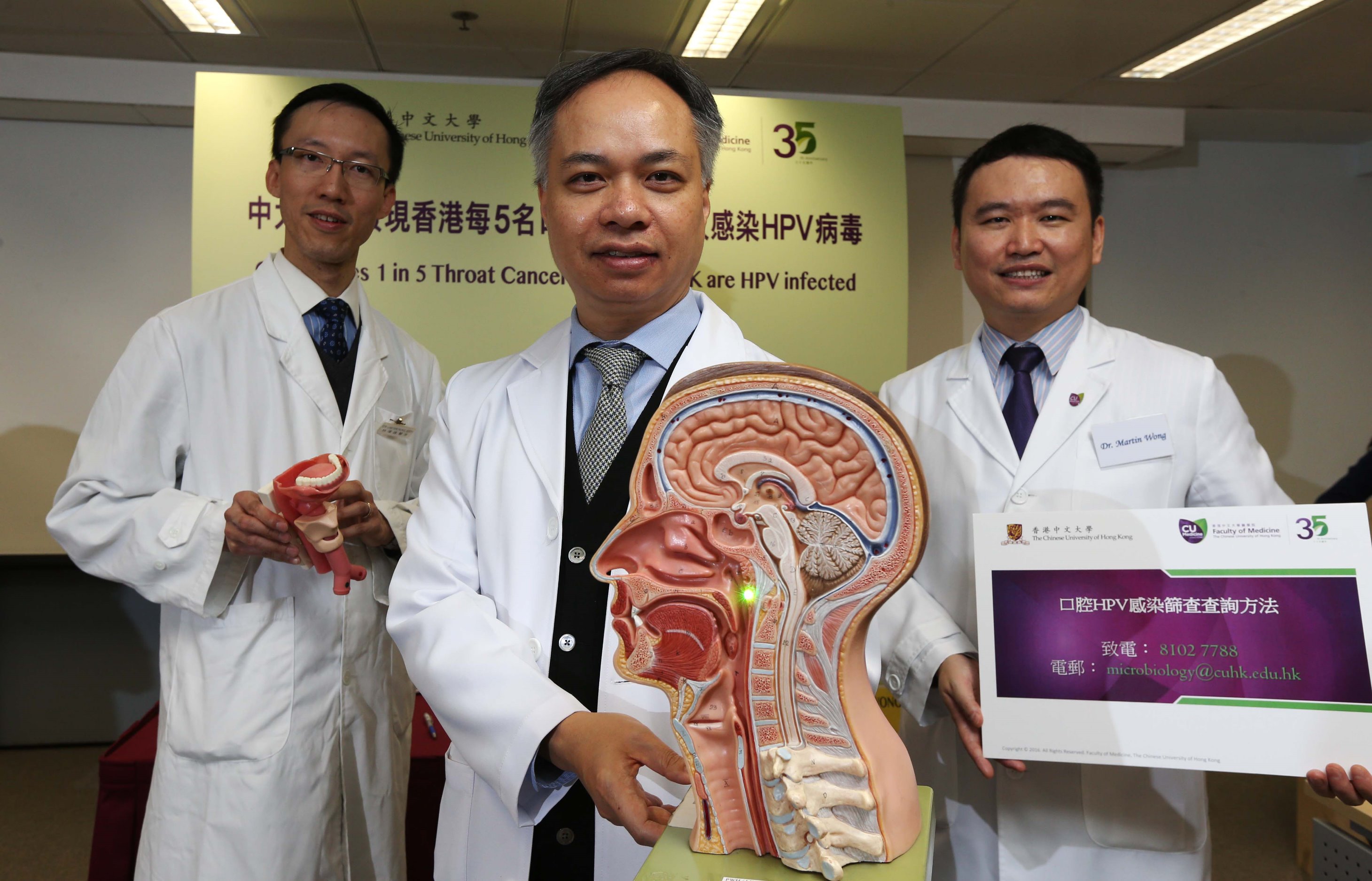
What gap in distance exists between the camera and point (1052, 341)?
1.60 meters

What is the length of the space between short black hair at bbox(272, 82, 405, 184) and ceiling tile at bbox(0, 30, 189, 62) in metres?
2.74

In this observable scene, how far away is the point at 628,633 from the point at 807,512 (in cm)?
22

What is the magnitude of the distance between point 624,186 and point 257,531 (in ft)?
3.25

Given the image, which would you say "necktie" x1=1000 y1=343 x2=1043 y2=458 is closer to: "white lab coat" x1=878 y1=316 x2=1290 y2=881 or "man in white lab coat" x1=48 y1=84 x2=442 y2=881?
"white lab coat" x1=878 y1=316 x2=1290 y2=881

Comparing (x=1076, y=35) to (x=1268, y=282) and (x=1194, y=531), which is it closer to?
(x=1268, y=282)

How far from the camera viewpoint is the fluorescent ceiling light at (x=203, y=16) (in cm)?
377

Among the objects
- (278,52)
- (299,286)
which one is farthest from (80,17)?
(299,286)

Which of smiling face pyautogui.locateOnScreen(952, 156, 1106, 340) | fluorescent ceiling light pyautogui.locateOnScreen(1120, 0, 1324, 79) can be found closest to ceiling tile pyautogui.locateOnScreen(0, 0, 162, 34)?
smiling face pyautogui.locateOnScreen(952, 156, 1106, 340)

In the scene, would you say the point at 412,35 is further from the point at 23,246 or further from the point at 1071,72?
the point at 1071,72

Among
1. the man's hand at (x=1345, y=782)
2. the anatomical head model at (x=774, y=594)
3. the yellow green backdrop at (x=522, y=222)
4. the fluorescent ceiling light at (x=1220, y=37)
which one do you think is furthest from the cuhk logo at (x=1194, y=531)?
the fluorescent ceiling light at (x=1220, y=37)

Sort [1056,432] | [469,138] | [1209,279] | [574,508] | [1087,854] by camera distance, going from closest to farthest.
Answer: [574,508], [1087,854], [1056,432], [469,138], [1209,279]

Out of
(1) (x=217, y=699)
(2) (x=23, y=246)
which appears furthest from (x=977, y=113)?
(2) (x=23, y=246)

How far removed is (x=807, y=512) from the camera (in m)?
0.84

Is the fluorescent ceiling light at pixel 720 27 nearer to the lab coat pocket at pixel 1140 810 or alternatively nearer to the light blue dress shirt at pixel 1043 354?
the light blue dress shirt at pixel 1043 354
